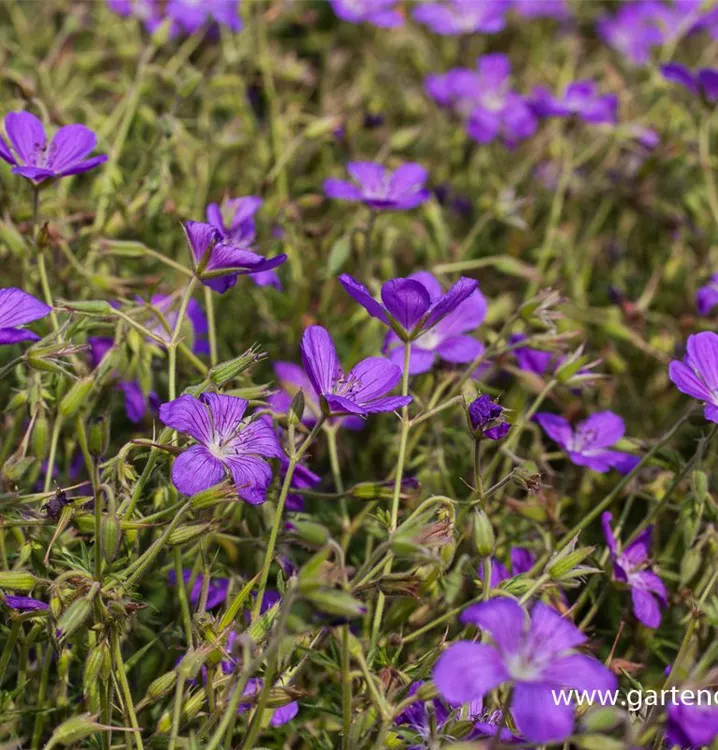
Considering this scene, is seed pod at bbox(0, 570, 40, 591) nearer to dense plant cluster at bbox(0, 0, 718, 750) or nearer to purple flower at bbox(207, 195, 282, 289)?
dense plant cluster at bbox(0, 0, 718, 750)

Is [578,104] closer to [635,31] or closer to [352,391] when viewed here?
[635,31]

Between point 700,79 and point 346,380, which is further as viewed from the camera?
point 700,79

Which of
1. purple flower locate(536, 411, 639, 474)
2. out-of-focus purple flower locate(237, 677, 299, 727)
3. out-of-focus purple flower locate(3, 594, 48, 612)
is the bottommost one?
out-of-focus purple flower locate(237, 677, 299, 727)

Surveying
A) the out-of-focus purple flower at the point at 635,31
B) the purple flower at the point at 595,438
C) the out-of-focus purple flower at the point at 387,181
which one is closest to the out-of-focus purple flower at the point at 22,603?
the purple flower at the point at 595,438

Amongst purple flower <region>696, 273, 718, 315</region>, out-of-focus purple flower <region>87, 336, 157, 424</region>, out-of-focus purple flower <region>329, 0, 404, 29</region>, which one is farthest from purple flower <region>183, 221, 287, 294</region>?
out-of-focus purple flower <region>329, 0, 404, 29</region>

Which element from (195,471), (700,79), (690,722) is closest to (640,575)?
(690,722)

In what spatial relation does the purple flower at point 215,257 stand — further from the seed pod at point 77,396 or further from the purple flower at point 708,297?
the purple flower at point 708,297

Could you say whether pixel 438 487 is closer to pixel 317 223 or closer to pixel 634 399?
pixel 634 399
